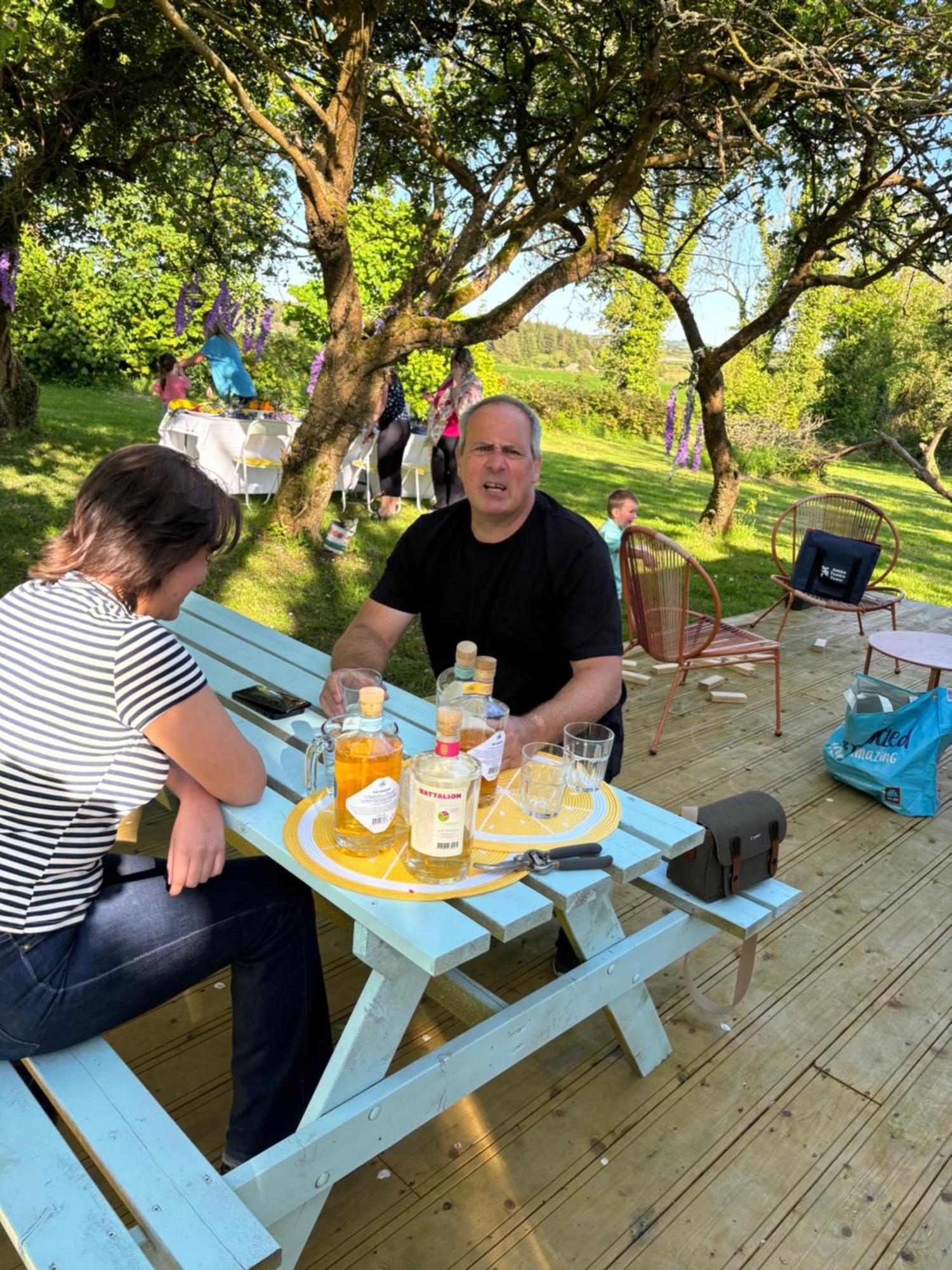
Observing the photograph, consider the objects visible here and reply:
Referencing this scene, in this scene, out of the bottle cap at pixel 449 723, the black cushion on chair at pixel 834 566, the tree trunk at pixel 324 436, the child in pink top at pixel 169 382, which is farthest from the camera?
the child in pink top at pixel 169 382

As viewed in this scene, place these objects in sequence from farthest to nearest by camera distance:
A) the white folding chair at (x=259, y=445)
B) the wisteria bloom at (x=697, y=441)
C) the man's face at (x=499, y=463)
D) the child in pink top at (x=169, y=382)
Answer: the wisteria bloom at (x=697, y=441) → the child in pink top at (x=169, y=382) → the white folding chair at (x=259, y=445) → the man's face at (x=499, y=463)

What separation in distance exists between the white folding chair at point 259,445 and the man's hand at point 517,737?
21.5 ft

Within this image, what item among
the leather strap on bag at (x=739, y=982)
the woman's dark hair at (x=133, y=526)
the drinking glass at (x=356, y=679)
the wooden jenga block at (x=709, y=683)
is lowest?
the wooden jenga block at (x=709, y=683)

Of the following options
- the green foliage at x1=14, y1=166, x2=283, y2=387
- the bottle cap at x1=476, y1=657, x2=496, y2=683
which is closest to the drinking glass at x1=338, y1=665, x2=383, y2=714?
the bottle cap at x1=476, y1=657, x2=496, y2=683

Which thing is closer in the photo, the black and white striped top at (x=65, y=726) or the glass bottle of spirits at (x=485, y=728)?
the black and white striped top at (x=65, y=726)

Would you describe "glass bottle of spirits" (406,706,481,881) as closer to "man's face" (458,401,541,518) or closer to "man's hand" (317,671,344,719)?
"man's hand" (317,671,344,719)

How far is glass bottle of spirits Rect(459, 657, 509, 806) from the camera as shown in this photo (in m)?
1.64

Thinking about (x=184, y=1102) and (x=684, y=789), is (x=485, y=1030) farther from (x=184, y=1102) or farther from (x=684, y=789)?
(x=684, y=789)

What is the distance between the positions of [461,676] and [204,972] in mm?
759

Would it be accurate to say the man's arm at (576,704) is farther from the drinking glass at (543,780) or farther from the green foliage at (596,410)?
the green foliage at (596,410)

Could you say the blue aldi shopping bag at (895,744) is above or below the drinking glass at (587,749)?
below

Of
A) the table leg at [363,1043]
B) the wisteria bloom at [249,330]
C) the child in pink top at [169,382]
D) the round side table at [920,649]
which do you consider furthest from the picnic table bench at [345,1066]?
the wisteria bloom at [249,330]

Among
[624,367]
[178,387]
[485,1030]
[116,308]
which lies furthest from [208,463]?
[624,367]

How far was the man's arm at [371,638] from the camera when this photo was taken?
8.05ft
